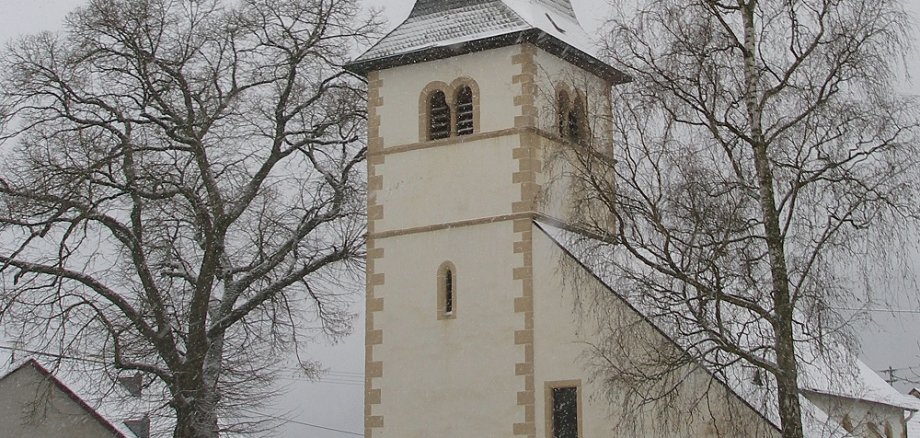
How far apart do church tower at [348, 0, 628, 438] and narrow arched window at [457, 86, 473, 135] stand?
0.02 metres

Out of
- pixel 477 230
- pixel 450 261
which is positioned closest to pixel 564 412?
pixel 450 261

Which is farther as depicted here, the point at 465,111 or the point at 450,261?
the point at 465,111

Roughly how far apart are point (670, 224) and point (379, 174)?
963 centimetres

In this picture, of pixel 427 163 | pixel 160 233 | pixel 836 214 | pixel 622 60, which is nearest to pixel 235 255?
pixel 160 233

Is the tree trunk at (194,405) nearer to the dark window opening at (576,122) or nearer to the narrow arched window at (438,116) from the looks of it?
the narrow arched window at (438,116)

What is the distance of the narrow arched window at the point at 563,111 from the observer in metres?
27.2

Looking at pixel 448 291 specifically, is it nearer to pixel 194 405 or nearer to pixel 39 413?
pixel 194 405

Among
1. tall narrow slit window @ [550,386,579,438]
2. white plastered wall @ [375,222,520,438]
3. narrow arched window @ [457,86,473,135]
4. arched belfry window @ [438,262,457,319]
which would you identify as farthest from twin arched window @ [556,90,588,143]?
tall narrow slit window @ [550,386,579,438]

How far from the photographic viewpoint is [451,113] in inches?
1081

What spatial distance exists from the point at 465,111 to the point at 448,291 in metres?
3.20

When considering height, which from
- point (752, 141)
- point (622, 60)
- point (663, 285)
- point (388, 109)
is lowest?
point (663, 285)

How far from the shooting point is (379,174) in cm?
2791

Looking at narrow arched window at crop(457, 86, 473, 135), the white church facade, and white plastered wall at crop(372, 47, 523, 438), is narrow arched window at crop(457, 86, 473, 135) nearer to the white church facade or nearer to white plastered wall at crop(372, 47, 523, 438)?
the white church facade

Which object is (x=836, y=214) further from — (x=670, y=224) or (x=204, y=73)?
(x=204, y=73)
